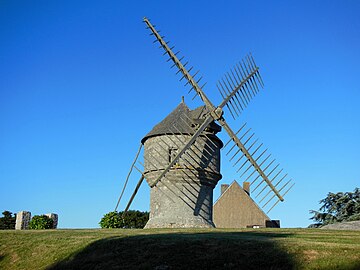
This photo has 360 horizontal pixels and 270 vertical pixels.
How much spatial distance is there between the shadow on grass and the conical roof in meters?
9.92

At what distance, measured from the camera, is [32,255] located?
55.1 feet

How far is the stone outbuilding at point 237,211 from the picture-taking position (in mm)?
39125

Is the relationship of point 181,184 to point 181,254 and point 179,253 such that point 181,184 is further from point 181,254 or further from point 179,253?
point 181,254

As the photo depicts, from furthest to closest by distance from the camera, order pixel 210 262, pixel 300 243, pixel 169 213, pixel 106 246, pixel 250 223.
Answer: pixel 250 223 → pixel 169 213 → pixel 106 246 → pixel 300 243 → pixel 210 262

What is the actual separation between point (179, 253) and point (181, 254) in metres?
0.14

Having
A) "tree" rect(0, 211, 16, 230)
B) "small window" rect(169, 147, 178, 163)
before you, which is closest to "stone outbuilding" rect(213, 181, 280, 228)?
"small window" rect(169, 147, 178, 163)

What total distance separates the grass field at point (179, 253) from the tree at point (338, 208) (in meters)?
23.2

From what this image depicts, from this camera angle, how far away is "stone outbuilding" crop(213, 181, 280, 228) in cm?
3912

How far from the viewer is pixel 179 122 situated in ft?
86.6

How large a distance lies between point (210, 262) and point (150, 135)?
1378 cm

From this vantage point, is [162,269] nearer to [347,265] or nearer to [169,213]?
[347,265]

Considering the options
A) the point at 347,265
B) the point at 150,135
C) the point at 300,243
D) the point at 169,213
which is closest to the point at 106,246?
the point at 300,243

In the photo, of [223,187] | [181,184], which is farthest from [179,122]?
[223,187]

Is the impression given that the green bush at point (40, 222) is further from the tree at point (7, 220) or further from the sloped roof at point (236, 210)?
the tree at point (7, 220)
